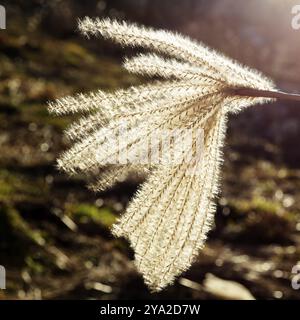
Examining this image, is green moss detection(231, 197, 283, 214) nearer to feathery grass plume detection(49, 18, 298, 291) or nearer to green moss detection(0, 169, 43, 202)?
green moss detection(0, 169, 43, 202)

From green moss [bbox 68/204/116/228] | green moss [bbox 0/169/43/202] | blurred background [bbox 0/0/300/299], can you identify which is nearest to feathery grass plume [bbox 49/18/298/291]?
blurred background [bbox 0/0/300/299]

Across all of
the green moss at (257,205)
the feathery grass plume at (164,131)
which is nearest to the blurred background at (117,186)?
the green moss at (257,205)

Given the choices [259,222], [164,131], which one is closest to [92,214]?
[259,222]

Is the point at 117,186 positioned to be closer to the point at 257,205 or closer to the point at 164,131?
the point at 257,205

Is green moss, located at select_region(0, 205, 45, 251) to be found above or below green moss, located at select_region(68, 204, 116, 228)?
below
